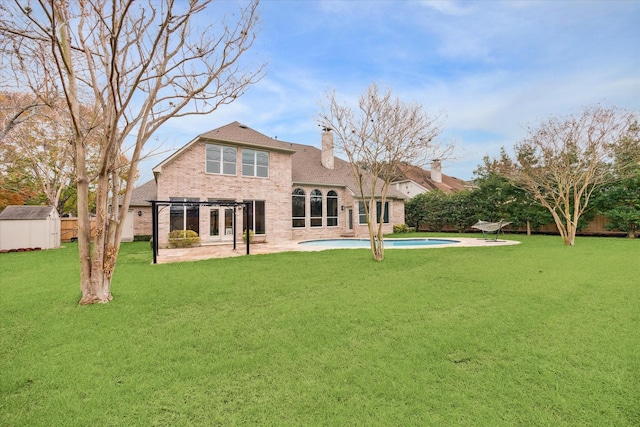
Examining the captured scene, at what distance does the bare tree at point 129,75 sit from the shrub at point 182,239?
29.0ft

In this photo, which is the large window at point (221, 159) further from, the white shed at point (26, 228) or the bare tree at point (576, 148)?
the bare tree at point (576, 148)

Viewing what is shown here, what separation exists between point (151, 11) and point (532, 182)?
16.8 metres

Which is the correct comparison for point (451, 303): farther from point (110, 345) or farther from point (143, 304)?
point (143, 304)

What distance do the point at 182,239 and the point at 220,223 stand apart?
2.34 meters

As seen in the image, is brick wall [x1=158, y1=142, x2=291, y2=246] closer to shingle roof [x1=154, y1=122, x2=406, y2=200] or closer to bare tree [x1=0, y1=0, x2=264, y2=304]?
shingle roof [x1=154, y1=122, x2=406, y2=200]

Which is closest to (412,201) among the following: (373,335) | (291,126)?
(291,126)

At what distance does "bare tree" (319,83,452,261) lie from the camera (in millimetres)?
9883

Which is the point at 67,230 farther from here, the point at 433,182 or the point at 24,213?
the point at 433,182

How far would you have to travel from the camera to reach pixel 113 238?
5594 mm

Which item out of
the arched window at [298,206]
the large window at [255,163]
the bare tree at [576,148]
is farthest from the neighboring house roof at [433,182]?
the large window at [255,163]

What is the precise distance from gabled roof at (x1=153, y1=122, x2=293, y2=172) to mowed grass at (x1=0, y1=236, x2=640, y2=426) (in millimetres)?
9307

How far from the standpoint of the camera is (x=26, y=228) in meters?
14.5

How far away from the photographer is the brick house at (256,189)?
49.2 feet

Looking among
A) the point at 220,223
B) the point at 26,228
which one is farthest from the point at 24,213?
the point at 220,223
